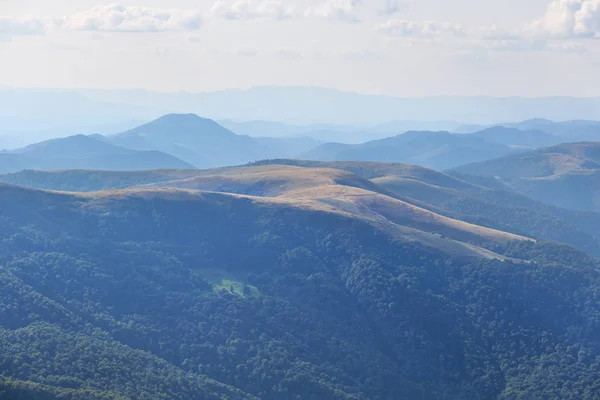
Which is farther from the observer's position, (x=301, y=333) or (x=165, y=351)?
(x=301, y=333)

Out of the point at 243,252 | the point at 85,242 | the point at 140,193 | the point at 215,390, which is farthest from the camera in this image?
the point at 140,193

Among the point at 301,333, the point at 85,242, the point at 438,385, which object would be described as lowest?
the point at 438,385

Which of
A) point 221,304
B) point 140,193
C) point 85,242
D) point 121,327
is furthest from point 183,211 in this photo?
point 121,327

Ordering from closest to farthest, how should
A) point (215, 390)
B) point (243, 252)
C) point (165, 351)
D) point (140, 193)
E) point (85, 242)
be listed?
point (215, 390) < point (165, 351) < point (85, 242) < point (243, 252) < point (140, 193)

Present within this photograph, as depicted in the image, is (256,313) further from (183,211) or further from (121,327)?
(183,211)

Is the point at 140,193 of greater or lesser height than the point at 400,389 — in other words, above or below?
above

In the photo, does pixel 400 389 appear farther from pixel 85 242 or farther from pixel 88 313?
pixel 85 242

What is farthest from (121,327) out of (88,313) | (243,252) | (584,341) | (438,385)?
(584,341)
